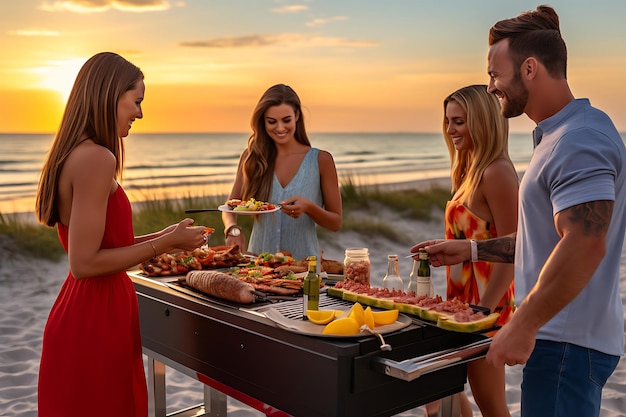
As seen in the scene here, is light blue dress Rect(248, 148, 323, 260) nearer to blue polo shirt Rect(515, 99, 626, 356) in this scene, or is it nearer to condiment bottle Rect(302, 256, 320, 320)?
condiment bottle Rect(302, 256, 320, 320)

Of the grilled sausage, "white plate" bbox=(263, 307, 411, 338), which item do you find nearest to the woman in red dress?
the grilled sausage

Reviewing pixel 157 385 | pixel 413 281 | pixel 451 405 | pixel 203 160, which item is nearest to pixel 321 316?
pixel 413 281

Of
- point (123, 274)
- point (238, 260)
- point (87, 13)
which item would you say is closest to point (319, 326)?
point (123, 274)

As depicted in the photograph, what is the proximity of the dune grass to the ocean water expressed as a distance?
158 centimetres

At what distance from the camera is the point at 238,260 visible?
3.81 m

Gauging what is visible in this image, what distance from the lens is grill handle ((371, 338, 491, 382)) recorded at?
2248 millimetres

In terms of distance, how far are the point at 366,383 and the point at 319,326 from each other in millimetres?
276

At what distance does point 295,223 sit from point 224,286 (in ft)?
4.88

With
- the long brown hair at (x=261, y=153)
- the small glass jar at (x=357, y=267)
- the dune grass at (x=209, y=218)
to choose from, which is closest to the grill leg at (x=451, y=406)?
the small glass jar at (x=357, y=267)

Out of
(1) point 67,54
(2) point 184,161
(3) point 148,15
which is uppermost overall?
Result: (3) point 148,15

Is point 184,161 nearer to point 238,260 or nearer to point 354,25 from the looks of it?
point 354,25

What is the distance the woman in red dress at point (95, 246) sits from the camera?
279 centimetres

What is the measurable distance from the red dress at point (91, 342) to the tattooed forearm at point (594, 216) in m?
1.80

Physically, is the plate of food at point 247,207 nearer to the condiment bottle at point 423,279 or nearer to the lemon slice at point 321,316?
the condiment bottle at point 423,279
